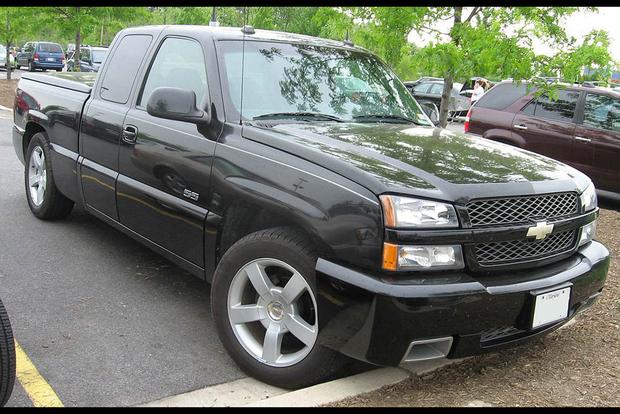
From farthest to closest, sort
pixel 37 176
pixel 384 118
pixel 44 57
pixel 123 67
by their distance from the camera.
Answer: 1. pixel 44 57
2. pixel 37 176
3. pixel 123 67
4. pixel 384 118

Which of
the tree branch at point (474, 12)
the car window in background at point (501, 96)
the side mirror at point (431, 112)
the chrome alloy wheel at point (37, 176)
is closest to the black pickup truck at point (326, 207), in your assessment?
the side mirror at point (431, 112)

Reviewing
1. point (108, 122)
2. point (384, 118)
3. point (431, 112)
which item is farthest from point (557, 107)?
point (108, 122)

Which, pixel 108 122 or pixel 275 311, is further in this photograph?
pixel 108 122

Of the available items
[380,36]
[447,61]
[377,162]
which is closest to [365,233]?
[377,162]

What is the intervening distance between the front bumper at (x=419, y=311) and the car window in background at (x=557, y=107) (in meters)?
6.42

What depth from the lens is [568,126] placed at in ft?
28.7

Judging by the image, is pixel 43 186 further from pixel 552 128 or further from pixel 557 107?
pixel 557 107

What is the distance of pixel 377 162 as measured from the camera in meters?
3.16

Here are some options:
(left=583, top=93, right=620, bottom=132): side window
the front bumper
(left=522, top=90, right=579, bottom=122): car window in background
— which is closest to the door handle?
the front bumper

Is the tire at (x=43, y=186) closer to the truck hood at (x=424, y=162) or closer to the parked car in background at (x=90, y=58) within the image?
the truck hood at (x=424, y=162)

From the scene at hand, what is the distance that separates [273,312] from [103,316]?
1.38 meters

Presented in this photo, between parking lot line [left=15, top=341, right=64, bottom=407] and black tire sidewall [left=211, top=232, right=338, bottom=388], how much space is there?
91cm

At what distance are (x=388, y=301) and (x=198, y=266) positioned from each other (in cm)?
149

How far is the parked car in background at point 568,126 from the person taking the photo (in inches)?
331
